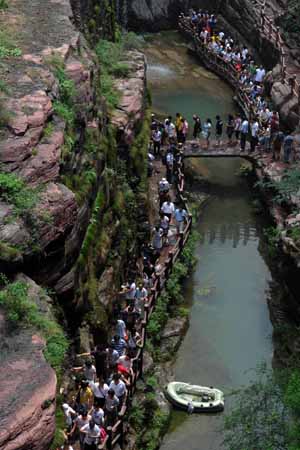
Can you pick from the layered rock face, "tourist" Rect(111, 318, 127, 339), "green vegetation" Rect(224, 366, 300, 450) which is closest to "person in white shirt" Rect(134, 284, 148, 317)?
"tourist" Rect(111, 318, 127, 339)

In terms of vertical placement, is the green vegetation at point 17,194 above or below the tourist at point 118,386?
above

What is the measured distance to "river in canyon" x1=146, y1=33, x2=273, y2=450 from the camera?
22.1 metres

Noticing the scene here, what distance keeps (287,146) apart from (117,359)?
45.2ft

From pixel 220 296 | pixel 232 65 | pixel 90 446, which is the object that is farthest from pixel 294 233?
pixel 232 65

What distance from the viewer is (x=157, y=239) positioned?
25141 millimetres

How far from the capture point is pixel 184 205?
89.8 feet

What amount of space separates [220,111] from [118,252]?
17.1 metres

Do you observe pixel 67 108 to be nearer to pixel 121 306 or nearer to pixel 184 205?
pixel 121 306

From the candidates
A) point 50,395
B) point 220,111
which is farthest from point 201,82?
point 50,395

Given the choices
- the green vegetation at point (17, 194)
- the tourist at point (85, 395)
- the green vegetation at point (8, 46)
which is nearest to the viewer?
Result: the green vegetation at point (17, 194)

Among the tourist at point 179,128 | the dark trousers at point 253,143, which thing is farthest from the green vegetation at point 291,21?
the tourist at point 179,128

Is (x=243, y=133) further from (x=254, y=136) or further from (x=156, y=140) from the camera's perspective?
(x=156, y=140)

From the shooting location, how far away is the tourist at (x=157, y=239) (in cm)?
2509

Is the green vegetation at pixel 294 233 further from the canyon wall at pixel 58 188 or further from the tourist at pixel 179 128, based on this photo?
the tourist at pixel 179 128
